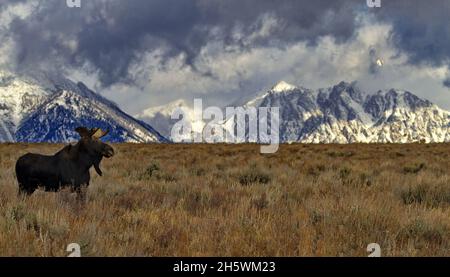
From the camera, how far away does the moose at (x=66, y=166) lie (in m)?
8.09

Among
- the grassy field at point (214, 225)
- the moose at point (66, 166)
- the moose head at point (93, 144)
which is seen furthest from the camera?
the moose head at point (93, 144)

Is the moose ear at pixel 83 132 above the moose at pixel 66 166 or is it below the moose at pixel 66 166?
above

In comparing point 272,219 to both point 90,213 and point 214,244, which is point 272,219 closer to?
point 214,244

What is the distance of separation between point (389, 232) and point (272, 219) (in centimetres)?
161

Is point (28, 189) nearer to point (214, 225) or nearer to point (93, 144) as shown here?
point (93, 144)

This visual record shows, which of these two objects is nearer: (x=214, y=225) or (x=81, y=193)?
(x=214, y=225)

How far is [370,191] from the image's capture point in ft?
36.0

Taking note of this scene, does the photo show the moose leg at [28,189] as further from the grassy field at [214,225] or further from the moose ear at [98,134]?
the moose ear at [98,134]

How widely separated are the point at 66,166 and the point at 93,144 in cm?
58

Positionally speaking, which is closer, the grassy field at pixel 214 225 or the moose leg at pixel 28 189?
the grassy field at pixel 214 225

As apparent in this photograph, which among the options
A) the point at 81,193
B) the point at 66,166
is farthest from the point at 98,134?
the point at 81,193

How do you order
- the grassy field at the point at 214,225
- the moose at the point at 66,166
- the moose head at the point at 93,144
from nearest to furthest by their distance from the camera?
the grassy field at the point at 214,225, the moose at the point at 66,166, the moose head at the point at 93,144

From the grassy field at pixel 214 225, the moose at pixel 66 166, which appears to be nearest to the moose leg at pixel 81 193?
the moose at pixel 66 166

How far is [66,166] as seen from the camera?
8.17 meters
